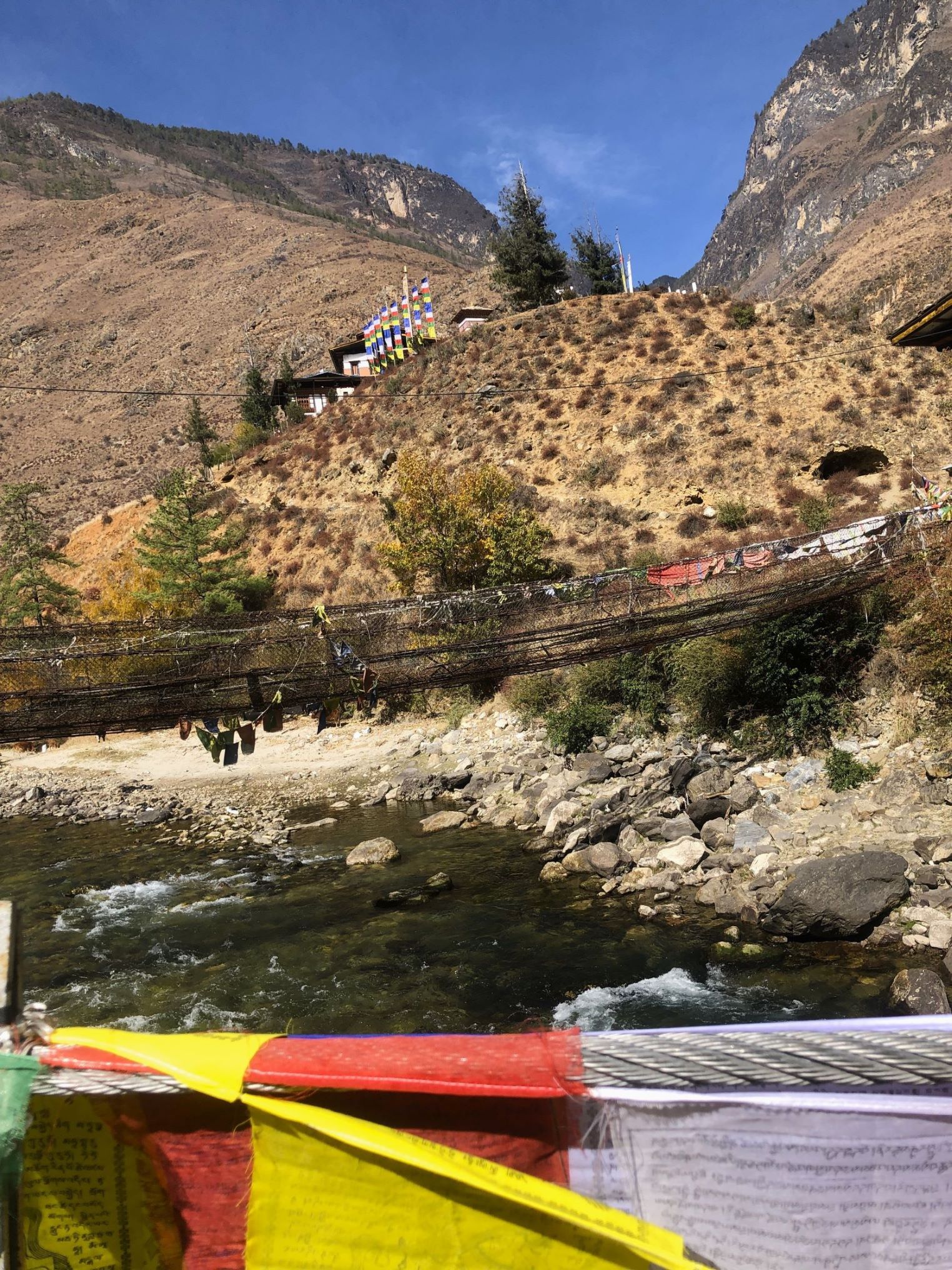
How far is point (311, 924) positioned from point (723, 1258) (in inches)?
352

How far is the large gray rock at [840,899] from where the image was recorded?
24.8ft

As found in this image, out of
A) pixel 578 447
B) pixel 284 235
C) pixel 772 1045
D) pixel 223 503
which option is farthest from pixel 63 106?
pixel 772 1045

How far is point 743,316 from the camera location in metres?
32.3

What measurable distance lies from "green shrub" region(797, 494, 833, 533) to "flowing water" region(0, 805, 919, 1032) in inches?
574

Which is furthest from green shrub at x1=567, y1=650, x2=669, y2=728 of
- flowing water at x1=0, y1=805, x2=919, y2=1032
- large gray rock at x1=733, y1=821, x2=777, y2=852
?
large gray rock at x1=733, y1=821, x2=777, y2=852

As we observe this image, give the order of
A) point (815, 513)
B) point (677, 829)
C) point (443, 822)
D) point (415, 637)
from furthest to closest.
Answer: point (815, 513) → point (415, 637) → point (443, 822) → point (677, 829)

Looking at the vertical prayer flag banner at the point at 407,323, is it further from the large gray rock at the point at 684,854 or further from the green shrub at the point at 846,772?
the large gray rock at the point at 684,854

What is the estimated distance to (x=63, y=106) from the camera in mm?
123062

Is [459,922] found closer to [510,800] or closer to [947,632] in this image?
[510,800]

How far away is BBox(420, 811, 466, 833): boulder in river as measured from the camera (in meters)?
13.0

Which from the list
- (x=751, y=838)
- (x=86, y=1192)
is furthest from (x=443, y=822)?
(x=86, y=1192)

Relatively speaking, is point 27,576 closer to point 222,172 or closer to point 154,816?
point 154,816

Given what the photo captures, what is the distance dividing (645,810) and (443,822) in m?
3.56

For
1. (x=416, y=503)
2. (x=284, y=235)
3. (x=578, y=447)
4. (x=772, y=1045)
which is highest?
(x=284, y=235)
